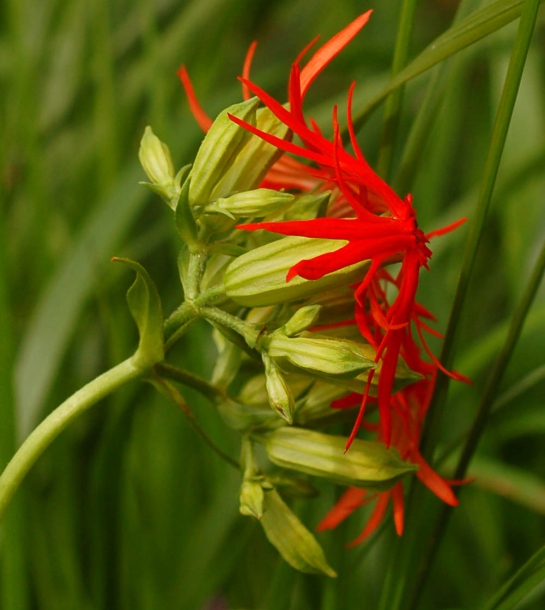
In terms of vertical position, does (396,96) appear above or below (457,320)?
above

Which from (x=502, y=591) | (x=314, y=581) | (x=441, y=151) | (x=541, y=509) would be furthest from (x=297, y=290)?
(x=441, y=151)

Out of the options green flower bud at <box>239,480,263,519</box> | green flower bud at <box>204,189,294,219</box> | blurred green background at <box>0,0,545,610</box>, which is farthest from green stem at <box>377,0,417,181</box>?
green flower bud at <box>239,480,263,519</box>

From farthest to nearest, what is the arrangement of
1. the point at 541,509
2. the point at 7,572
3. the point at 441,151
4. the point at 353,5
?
the point at 353,5
the point at 441,151
the point at 541,509
the point at 7,572

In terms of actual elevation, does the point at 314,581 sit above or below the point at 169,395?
below

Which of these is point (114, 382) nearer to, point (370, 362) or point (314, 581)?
point (370, 362)

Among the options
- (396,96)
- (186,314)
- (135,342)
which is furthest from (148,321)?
(135,342)

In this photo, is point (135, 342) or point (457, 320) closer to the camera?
point (457, 320)

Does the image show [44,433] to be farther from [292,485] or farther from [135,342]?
[135,342]

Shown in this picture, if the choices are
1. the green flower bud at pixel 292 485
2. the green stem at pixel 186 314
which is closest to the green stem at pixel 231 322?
the green stem at pixel 186 314
